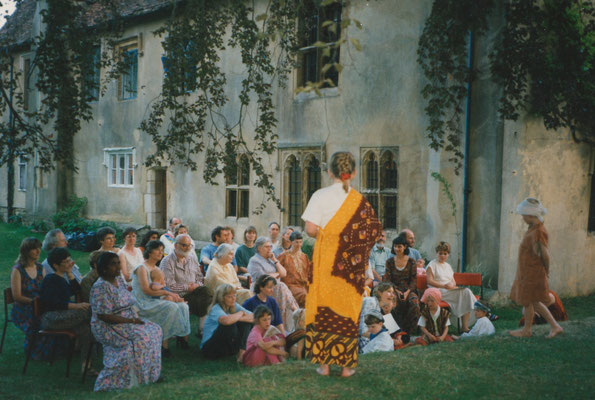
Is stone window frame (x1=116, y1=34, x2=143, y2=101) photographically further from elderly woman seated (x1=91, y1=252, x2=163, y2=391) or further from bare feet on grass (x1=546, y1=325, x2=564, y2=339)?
bare feet on grass (x1=546, y1=325, x2=564, y2=339)

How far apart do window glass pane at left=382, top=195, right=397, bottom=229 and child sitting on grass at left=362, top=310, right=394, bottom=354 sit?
19.4ft

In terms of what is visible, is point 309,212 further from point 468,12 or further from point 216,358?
point 468,12

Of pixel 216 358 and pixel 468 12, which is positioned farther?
pixel 468 12

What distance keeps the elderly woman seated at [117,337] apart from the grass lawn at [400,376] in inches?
12.8

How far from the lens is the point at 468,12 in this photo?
10.8 metres

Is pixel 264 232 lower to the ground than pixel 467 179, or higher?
lower

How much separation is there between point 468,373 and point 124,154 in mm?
17034

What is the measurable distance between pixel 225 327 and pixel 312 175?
803 cm

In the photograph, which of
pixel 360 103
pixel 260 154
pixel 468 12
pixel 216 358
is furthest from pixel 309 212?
pixel 260 154

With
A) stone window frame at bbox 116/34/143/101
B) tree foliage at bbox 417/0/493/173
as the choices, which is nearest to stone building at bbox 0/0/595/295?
tree foliage at bbox 417/0/493/173

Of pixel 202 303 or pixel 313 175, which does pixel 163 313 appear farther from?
pixel 313 175

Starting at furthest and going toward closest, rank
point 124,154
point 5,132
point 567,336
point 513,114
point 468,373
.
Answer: point 124,154
point 513,114
point 5,132
point 567,336
point 468,373

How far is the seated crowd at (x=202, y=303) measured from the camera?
6.07m

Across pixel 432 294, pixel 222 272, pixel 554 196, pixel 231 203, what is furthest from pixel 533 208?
pixel 231 203
